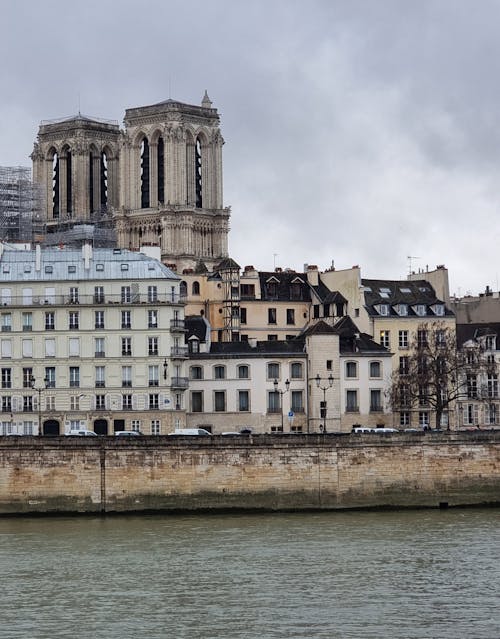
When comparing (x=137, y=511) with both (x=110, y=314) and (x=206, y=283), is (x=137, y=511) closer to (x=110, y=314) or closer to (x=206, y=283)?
(x=110, y=314)

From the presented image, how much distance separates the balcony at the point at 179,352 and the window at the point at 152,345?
0.74m

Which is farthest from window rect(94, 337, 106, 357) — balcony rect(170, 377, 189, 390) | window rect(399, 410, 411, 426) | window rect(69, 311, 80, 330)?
window rect(399, 410, 411, 426)

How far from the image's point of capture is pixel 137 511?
6488cm

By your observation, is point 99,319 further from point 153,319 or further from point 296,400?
point 296,400

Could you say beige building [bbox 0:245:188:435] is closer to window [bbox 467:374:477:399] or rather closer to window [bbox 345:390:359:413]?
window [bbox 345:390:359:413]

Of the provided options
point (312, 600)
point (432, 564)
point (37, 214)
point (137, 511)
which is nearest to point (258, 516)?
point (137, 511)

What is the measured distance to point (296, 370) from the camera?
85375 mm

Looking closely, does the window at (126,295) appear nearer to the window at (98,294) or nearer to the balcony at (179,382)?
the window at (98,294)

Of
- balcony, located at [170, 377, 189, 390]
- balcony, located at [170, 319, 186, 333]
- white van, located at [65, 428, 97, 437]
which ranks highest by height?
balcony, located at [170, 319, 186, 333]

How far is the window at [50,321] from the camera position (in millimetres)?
81125

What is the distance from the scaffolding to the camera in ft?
375

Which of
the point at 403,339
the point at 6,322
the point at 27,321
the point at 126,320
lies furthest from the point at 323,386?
the point at 6,322

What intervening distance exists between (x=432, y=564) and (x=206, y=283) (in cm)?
4831

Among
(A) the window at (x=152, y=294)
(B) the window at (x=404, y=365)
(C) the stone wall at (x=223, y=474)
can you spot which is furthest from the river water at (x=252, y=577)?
(B) the window at (x=404, y=365)
